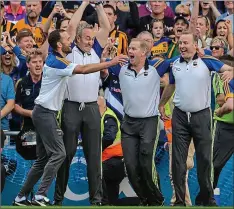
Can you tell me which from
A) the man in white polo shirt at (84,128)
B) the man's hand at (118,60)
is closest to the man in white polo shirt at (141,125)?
the man in white polo shirt at (84,128)

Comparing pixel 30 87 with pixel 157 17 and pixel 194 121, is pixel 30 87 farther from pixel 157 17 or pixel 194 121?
pixel 157 17

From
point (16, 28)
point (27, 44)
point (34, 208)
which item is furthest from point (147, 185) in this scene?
point (16, 28)

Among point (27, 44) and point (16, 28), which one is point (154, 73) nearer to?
point (27, 44)

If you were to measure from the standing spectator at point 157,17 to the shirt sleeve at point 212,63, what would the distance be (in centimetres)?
350

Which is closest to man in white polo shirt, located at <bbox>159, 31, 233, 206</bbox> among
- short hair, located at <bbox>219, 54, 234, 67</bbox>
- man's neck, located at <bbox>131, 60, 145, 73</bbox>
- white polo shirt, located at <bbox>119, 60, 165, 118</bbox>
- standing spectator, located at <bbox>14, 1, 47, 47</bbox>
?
white polo shirt, located at <bbox>119, 60, 165, 118</bbox>

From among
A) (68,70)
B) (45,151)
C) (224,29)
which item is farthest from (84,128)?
(224,29)

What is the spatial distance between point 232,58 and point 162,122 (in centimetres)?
131

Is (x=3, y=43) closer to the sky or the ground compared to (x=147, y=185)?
closer to the sky

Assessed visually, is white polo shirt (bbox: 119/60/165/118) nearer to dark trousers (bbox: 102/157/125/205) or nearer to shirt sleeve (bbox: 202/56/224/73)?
shirt sleeve (bbox: 202/56/224/73)

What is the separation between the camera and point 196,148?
11867 mm

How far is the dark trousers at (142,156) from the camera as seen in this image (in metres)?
11.9

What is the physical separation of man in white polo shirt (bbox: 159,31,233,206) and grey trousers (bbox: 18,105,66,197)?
1.49 meters

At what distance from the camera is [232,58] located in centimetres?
1270

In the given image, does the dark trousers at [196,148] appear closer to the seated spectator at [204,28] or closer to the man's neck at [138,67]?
the man's neck at [138,67]
